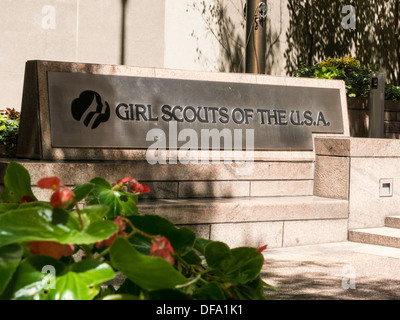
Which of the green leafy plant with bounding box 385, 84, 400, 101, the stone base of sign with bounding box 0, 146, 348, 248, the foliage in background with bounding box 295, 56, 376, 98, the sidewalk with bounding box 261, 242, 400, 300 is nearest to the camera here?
the sidewalk with bounding box 261, 242, 400, 300

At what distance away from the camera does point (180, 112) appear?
28.8 ft

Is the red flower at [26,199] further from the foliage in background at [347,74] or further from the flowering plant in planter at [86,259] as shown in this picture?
the foliage in background at [347,74]

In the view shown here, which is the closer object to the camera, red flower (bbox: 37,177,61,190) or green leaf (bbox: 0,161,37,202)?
red flower (bbox: 37,177,61,190)

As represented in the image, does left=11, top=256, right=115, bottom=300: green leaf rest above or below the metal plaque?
below

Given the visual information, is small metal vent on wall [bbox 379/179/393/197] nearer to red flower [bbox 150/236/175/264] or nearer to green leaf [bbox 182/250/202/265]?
green leaf [bbox 182/250/202/265]

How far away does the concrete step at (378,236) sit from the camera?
8.38 m

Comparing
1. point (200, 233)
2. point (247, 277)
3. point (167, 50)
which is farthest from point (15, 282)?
point (167, 50)

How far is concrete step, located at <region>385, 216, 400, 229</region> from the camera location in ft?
30.1

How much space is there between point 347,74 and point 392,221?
501 centimetres

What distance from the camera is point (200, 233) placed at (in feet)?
25.0

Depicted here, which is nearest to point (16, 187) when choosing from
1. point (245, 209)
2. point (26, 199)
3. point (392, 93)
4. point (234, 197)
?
point (26, 199)

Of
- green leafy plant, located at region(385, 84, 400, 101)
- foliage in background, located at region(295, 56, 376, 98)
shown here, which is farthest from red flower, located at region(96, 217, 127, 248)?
green leafy plant, located at region(385, 84, 400, 101)

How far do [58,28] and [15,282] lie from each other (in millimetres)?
11850

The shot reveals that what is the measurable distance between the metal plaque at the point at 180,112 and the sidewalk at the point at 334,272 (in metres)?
1.93
